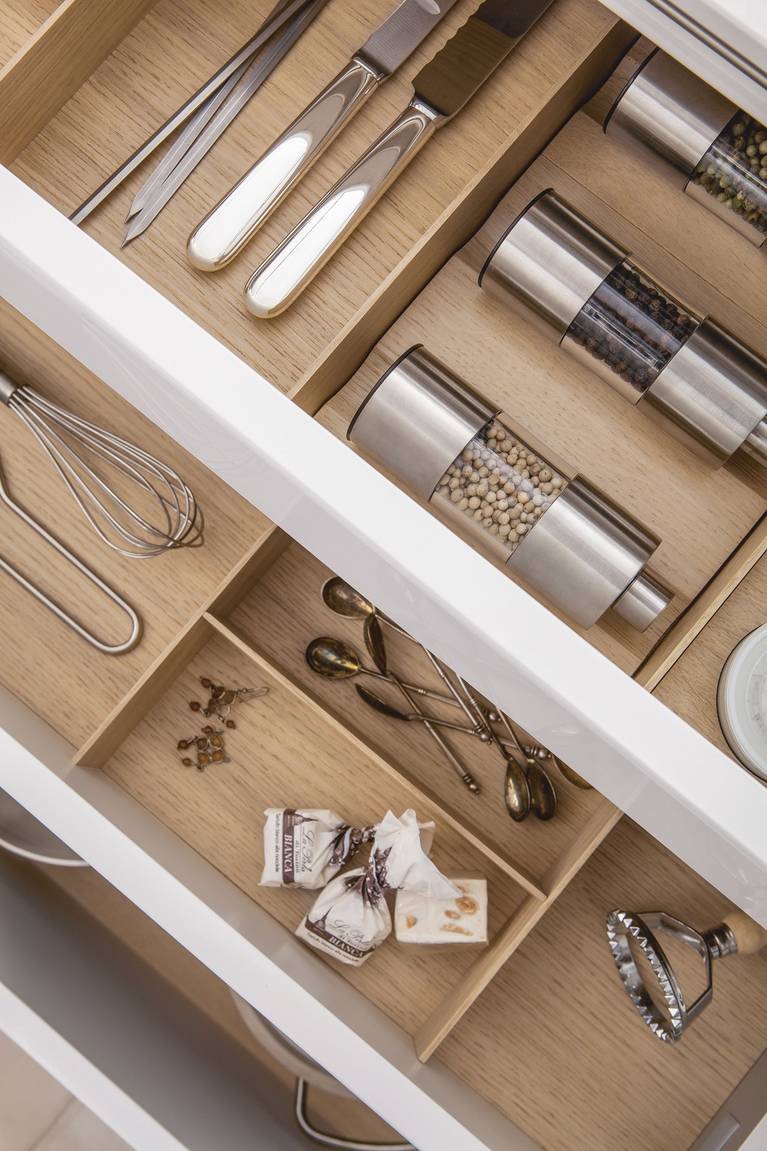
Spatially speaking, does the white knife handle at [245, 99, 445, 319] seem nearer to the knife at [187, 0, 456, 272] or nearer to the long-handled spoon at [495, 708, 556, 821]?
the knife at [187, 0, 456, 272]

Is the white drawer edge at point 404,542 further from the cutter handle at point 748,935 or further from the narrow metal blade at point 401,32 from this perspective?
the narrow metal blade at point 401,32

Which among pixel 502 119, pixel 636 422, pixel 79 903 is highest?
pixel 502 119

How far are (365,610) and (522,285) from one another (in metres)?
0.28

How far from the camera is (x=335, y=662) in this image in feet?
2.56

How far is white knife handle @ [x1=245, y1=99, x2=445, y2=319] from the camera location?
72 cm

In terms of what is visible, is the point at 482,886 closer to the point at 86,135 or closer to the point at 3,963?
the point at 3,963

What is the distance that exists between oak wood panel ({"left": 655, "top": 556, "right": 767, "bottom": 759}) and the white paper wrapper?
22cm

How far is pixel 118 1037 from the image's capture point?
2.54 feet

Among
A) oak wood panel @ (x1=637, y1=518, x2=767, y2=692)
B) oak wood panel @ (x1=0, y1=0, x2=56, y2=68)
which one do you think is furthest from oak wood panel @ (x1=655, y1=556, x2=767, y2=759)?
oak wood panel @ (x1=0, y1=0, x2=56, y2=68)

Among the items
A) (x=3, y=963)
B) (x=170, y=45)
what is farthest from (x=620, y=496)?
(x=3, y=963)

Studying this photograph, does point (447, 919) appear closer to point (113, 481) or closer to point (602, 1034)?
point (602, 1034)

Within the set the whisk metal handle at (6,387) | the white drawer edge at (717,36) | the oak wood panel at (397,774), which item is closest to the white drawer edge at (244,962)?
the oak wood panel at (397,774)

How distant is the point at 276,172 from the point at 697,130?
313 millimetres

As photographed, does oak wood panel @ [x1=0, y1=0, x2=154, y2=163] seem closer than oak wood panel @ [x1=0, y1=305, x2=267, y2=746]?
Yes
